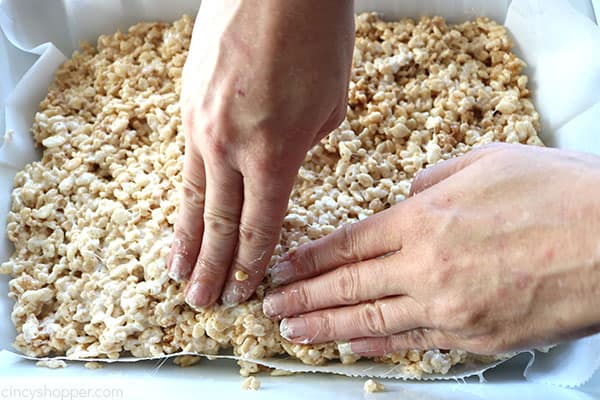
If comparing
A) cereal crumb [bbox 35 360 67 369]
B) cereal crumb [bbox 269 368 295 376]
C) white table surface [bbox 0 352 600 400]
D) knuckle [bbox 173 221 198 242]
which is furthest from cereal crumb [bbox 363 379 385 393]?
cereal crumb [bbox 35 360 67 369]

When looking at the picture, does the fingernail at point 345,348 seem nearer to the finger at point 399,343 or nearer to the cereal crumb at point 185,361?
the finger at point 399,343

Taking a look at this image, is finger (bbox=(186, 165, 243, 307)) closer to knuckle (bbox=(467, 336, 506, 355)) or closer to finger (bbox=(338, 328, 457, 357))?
finger (bbox=(338, 328, 457, 357))

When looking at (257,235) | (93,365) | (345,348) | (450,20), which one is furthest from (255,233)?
(450,20)

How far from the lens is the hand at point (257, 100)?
0.70 meters

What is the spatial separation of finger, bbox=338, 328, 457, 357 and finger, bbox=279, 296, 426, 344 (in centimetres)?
3

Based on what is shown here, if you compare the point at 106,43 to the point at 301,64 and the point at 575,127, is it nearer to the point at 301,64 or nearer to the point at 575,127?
the point at 301,64

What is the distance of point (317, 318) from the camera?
0.92 metres

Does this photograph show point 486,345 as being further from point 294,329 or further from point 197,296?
point 197,296

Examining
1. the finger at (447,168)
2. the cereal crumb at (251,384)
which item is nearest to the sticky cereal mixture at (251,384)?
the cereal crumb at (251,384)

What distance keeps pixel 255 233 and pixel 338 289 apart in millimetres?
142

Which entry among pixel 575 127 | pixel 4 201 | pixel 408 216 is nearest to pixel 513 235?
pixel 408 216

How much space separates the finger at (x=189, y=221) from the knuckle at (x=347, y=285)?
193 mm

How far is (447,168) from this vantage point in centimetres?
92

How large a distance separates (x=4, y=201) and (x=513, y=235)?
79 cm
